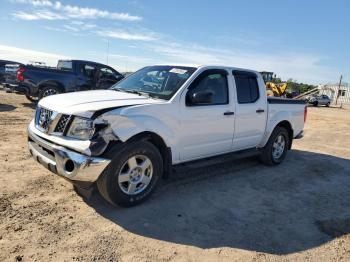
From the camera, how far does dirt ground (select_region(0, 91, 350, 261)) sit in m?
3.61

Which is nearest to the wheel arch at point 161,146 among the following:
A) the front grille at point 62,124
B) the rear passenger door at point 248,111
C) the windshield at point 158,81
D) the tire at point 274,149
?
the windshield at point 158,81

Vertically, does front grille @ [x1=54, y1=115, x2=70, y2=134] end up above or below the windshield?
below

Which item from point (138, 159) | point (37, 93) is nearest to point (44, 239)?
point (138, 159)

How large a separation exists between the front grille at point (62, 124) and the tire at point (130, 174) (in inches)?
25.3

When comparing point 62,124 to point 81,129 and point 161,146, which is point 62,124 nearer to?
point 81,129

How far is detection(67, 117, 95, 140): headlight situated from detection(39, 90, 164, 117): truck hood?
8cm

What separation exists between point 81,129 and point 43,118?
0.85 meters

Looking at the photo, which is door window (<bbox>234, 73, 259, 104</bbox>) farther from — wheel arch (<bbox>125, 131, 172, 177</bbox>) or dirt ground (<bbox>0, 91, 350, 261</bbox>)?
wheel arch (<bbox>125, 131, 172, 177</bbox>)

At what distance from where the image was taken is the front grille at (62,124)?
14.0ft

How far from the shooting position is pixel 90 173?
4.05 m

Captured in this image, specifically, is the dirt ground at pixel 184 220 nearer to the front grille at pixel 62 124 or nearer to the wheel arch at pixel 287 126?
the front grille at pixel 62 124

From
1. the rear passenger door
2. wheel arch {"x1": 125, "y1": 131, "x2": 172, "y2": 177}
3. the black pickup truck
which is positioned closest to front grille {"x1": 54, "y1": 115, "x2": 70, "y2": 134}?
wheel arch {"x1": 125, "y1": 131, "x2": 172, "y2": 177}

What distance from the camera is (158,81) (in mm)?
5410

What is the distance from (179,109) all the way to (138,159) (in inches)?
35.8
